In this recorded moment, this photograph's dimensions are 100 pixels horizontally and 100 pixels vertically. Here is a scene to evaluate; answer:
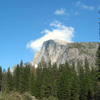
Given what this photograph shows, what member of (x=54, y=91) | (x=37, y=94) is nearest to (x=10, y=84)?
(x=37, y=94)

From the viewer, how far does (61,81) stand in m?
78.5

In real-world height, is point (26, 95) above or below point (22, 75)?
below

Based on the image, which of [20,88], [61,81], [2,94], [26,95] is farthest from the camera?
[20,88]

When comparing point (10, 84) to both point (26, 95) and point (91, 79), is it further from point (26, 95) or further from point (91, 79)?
point (26, 95)

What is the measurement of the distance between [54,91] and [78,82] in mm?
10981

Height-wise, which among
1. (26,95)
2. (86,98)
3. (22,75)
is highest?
(22,75)

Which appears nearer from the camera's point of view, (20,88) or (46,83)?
(46,83)

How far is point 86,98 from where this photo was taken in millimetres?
73625

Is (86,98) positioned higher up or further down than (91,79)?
further down

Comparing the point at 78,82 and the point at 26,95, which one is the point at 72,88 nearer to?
the point at 78,82

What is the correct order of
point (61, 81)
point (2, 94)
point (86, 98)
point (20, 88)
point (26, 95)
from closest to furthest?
point (2, 94), point (26, 95), point (86, 98), point (61, 81), point (20, 88)

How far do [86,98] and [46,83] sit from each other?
736 inches

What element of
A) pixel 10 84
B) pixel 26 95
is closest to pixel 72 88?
pixel 10 84

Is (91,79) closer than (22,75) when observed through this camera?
Yes
